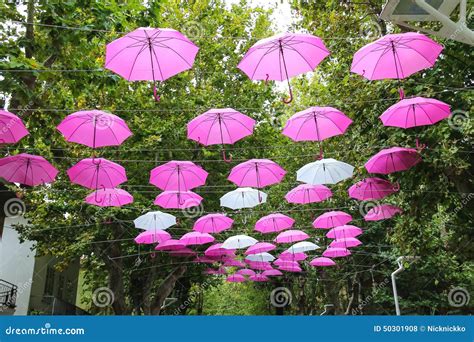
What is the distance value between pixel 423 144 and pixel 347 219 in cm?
444

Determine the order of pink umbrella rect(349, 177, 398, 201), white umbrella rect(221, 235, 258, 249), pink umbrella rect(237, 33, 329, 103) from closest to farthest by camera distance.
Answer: pink umbrella rect(237, 33, 329, 103) < pink umbrella rect(349, 177, 398, 201) < white umbrella rect(221, 235, 258, 249)

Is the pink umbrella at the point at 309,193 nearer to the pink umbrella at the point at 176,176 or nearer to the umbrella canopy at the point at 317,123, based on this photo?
the pink umbrella at the point at 176,176

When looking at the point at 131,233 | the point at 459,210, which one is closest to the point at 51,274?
the point at 131,233

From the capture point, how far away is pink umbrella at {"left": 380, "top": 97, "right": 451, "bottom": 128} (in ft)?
25.0

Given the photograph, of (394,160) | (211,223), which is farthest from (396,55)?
(211,223)

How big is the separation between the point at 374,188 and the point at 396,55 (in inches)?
156

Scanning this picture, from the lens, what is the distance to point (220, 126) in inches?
342

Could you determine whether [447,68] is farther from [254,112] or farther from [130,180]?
[130,180]

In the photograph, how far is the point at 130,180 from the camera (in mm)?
15836

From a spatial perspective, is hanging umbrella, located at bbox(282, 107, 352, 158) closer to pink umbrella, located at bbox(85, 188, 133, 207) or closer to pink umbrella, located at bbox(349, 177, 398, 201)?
pink umbrella, located at bbox(349, 177, 398, 201)

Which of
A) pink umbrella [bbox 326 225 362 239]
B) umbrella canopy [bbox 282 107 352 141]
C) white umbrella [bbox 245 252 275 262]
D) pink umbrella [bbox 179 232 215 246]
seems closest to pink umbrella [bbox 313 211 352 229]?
pink umbrella [bbox 326 225 362 239]

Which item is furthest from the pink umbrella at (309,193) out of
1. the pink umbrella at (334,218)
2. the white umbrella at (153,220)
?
the white umbrella at (153,220)

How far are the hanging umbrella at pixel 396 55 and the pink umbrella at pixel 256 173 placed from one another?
362 cm

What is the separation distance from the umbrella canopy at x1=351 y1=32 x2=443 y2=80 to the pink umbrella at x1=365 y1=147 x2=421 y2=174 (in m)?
2.07
